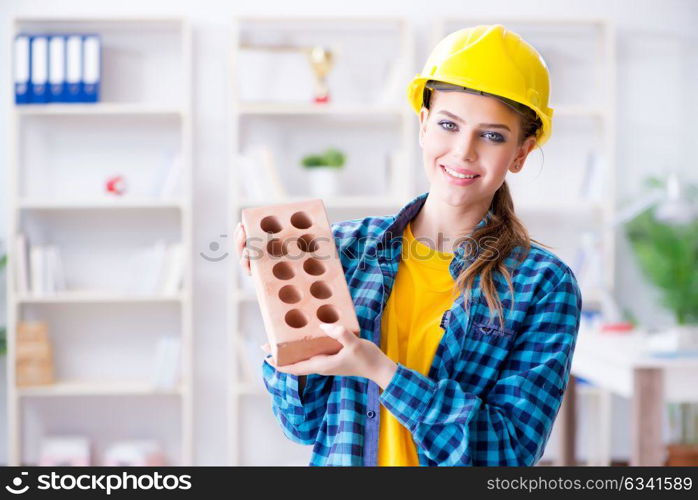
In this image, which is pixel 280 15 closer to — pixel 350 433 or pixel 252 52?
pixel 252 52

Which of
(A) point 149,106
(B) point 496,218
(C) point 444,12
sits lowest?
(B) point 496,218

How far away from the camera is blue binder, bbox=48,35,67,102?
3.57 m

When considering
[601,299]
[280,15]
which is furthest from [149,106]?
[601,299]

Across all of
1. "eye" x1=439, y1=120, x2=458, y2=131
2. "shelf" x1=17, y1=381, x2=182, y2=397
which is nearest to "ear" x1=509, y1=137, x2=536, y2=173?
"eye" x1=439, y1=120, x2=458, y2=131

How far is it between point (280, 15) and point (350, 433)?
306 cm

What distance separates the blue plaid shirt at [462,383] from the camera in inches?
42.9

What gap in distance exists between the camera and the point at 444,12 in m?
3.93

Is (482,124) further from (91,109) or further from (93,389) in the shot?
(93,389)

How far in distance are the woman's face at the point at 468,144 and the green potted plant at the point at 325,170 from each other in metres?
2.53

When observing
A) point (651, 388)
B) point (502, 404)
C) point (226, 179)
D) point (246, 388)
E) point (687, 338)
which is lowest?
point (502, 404)

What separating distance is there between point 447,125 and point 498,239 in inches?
7.8

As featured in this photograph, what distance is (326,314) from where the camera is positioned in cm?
113

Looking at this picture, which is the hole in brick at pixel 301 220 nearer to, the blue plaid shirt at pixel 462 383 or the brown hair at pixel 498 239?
the blue plaid shirt at pixel 462 383

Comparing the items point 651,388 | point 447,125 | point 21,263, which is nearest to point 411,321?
A: point 447,125
